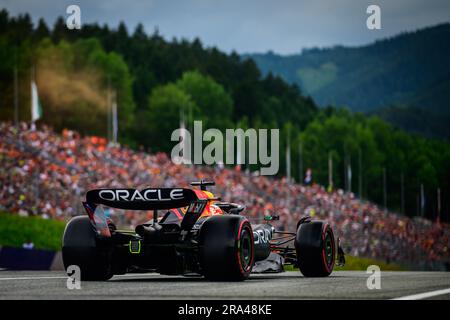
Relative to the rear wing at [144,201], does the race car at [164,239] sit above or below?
below

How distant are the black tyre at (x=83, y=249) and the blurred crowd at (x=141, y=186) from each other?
18616 millimetres

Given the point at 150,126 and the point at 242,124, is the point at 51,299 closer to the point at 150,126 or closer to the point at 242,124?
the point at 150,126

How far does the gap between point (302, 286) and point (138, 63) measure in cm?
13439

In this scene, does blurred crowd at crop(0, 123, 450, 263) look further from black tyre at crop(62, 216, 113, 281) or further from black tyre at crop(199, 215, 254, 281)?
black tyre at crop(199, 215, 254, 281)

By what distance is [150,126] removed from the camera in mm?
107500

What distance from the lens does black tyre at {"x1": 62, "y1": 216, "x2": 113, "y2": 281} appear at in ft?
42.6

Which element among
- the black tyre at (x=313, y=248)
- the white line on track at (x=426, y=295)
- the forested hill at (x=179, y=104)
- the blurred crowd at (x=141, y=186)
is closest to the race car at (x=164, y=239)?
the black tyre at (x=313, y=248)

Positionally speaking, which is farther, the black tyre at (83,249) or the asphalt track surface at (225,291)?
the black tyre at (83,249)

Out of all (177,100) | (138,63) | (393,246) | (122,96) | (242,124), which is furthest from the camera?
(138,63)

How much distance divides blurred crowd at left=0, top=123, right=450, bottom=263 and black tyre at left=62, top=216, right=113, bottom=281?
18616mm

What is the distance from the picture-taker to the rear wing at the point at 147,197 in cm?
1252

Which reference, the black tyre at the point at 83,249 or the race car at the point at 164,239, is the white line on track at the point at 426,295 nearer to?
the race car at the point at 164,239

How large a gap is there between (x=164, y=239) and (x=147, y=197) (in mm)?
682
